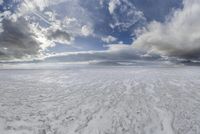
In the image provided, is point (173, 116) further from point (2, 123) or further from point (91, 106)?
point (2, 123)

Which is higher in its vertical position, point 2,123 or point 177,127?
point 2,123

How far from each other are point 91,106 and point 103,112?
1.37 m

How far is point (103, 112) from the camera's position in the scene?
29.3 ft

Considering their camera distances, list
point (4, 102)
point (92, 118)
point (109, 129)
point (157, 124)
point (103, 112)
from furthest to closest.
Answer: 1. point (4, 102)
2. point (103, 112)
3. point (92, 118)
4. point (157, 124)
5. point (109, 129)

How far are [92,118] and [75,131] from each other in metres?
1.58

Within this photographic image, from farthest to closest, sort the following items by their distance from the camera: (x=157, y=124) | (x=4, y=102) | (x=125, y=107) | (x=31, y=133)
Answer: (x=4, y=102), (x=125, y=107), (x=157, y=124), (x=31, y=133)

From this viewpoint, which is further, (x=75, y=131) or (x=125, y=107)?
(x=125, y=107)

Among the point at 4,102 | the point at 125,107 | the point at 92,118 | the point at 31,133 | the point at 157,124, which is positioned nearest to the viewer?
the point at 31,133

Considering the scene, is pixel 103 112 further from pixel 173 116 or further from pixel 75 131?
pixel 173 116

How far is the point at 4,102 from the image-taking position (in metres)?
10.7

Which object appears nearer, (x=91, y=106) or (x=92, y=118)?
(x=92, y=118)

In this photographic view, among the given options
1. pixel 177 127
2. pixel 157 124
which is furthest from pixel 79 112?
pixel 177 127

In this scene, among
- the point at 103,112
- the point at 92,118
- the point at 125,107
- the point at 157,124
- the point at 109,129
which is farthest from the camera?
the point at 125,107

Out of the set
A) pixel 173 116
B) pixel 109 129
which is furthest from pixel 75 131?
pixel 173 116
